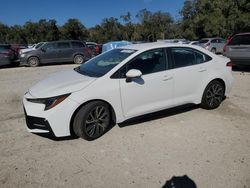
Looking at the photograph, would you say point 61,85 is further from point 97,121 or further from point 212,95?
point 212,95

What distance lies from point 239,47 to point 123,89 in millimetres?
7890

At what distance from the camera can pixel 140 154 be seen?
12.9 ft

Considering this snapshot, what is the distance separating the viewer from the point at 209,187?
3.14 meters

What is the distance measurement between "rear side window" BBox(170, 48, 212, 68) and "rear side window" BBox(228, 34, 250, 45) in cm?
580

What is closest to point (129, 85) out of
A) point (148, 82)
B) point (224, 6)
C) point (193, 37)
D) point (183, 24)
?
point (148, 82)

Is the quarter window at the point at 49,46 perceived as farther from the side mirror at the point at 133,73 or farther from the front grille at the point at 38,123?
the side mirror at the point at 133,73

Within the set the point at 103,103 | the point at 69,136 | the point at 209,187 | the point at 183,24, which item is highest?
the point at 183,24

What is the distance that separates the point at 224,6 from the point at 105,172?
143ft

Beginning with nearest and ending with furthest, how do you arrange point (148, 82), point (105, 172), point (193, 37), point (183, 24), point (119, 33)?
1. point (105, 172)
2. point (148, 82)
3. point (193, 37)
4. point (183, 24)
5. point (119, 33)

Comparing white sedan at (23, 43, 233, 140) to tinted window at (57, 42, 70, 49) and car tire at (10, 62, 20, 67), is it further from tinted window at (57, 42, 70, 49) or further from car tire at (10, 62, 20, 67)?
car tire at (10, 62, 20, 67)

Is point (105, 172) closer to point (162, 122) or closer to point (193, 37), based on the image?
point (162, 122)

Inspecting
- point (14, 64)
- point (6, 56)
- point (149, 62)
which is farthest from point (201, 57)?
point (14, 64)

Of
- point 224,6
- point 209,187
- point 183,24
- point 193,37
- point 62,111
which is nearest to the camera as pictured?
point 209,187

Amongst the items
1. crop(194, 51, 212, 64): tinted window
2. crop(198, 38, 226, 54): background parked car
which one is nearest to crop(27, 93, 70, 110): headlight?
crop(194, 51, 212, 64): tinted window
